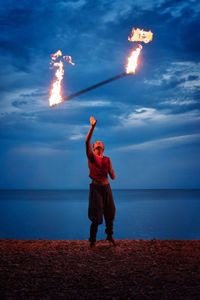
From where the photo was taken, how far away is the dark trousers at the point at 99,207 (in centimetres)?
1169

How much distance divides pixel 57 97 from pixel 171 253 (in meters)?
4.71

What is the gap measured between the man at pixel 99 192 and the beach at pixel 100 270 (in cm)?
54

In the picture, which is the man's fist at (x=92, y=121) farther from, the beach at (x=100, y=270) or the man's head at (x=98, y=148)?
the beach at (x=100, y=270)

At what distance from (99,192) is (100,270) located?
3.29m

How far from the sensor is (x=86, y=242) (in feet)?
41.1

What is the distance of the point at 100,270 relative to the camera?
8.80 m

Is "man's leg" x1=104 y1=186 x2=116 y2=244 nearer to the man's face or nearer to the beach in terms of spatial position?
the beach

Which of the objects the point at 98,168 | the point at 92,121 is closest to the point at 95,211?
the point at 98,168

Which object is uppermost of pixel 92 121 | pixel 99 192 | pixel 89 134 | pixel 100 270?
pixel 92 121

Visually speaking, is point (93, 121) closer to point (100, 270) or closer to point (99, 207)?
point (99, 207)

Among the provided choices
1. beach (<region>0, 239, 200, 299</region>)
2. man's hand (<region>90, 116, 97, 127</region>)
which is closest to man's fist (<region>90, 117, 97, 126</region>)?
man's hand (<region>90, 116, 97, 127</region>)

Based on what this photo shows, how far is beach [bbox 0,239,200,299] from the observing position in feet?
23.4

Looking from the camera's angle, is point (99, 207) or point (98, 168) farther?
point (98, 168)

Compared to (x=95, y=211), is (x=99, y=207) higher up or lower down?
higher up
